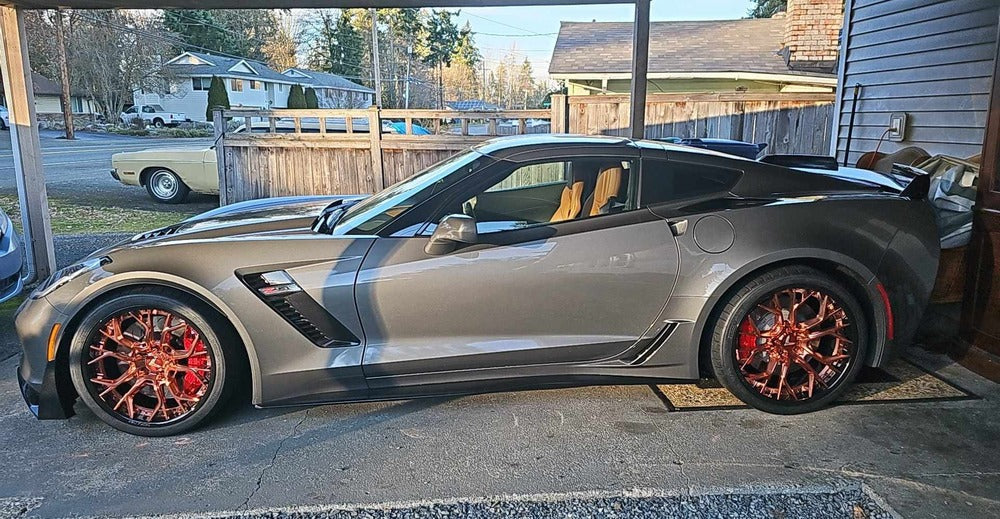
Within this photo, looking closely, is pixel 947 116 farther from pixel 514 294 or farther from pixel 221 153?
pixel 221 153

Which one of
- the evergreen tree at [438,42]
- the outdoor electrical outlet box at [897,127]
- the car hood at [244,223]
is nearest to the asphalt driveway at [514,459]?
the car hood at [244,223]

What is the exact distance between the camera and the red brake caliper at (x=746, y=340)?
3.18m

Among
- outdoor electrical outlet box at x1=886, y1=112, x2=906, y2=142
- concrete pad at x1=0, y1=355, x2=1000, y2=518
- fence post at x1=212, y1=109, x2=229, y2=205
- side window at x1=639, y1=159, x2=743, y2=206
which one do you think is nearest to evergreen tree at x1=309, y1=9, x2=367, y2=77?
fence post at x1=212, y1=109, x2=229, y2=205

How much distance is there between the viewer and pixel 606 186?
3219 millimetres

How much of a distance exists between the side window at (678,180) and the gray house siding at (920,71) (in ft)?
8.65

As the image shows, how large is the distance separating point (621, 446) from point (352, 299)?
1345mm

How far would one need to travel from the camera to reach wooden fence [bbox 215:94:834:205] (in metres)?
8.23

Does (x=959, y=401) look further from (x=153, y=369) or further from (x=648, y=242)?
(x=153, y=369)

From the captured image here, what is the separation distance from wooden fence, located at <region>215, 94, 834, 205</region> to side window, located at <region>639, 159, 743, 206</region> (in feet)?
16.3

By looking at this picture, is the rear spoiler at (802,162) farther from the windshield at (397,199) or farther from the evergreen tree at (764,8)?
the evergreen tree at (764,8)

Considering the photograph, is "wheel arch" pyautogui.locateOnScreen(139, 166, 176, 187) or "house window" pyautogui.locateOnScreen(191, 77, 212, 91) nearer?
"wheel arch" pyautogui.locateOnScreen(139, 166, 176, 187)

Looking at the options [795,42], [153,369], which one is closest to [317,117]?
[153,369]

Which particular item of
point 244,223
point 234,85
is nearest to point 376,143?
point 244,223

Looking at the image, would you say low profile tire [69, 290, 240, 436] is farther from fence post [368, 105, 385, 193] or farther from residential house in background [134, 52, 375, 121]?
residential house in background [134, 52, 375, 121]
